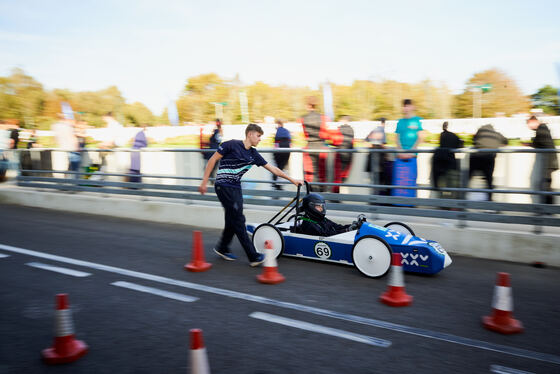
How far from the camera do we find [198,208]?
10000mm

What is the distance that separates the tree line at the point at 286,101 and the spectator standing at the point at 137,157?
930 inches

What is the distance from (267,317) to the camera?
185 inches

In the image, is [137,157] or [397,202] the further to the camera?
[137,157]

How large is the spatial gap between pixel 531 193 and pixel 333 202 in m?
3.46

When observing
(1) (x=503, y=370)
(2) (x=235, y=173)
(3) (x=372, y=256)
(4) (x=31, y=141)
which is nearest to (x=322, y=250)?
(3) (x=372, y=256)

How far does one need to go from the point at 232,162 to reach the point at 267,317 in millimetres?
2603

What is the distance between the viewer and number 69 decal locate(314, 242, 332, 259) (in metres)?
6.59

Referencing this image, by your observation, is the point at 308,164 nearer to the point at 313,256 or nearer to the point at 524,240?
the point at 313,256

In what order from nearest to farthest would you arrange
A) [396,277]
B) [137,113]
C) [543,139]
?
[396,277] < [543,139] < [137,113]

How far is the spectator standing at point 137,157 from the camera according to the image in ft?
36.8

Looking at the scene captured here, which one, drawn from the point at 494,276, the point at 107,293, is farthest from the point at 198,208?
the point at 494,276

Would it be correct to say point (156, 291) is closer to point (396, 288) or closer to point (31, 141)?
point (396, 288)

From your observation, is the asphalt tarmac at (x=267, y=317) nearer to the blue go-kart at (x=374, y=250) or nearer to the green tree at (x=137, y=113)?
the blue go-kart at (x=374, y=250)

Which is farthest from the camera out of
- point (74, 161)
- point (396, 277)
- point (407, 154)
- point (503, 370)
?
point (74, 161)
